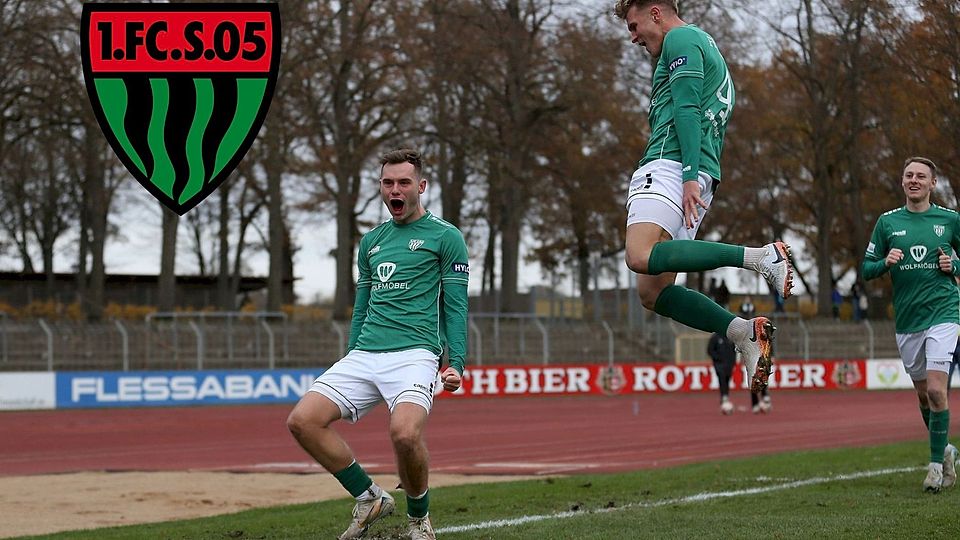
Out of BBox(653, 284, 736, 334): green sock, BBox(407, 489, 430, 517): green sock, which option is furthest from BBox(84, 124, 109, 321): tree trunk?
BBox(653, 284, 736, 334): green sock

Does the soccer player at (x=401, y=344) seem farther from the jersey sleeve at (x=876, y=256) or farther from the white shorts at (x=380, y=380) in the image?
the jersey sleeve at (x=876, y=256)

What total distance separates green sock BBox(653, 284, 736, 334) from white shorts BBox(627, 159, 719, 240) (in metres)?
0.44

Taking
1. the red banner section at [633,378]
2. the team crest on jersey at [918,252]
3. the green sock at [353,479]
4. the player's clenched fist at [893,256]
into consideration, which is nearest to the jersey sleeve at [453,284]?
the green sock at [353,479]

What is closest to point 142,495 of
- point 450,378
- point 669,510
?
point 669,510

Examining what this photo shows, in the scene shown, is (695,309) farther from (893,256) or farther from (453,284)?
(893,256)

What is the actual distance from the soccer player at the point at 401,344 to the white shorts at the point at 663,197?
1.16 m

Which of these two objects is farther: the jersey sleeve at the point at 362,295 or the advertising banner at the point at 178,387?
the advertising banner at the point at 178,387

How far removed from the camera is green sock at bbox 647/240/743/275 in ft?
23.2

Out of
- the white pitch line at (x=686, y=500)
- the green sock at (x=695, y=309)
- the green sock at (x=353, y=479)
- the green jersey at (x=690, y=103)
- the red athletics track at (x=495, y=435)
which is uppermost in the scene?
the green jersey at (x=690, y=103)

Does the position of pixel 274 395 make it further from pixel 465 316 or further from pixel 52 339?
pixel 465 316

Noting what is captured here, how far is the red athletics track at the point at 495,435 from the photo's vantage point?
18141 mm

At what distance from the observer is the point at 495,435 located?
23.1 metres

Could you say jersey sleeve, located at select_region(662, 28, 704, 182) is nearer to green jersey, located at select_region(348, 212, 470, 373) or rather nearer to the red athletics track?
green jersey, located at select_region(348, 212, 470, 373)

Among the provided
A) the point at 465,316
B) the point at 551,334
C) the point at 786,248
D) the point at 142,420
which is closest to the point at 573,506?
the point at 465,316
